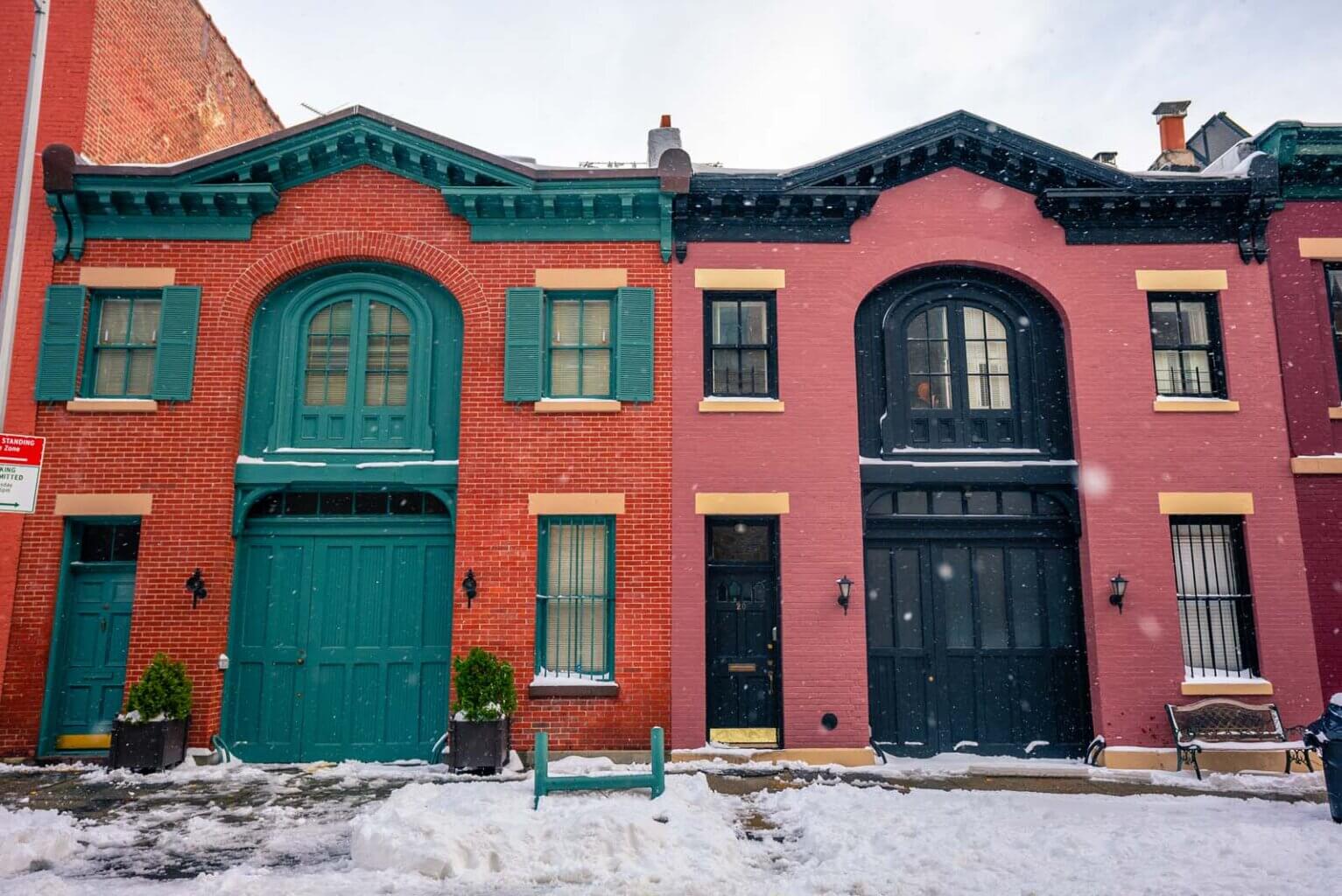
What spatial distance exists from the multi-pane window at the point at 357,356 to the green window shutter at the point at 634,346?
2962 mm

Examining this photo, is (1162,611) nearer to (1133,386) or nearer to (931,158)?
(1133,386)

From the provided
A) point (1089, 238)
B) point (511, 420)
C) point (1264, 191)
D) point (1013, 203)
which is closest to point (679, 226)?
point (511, 420)

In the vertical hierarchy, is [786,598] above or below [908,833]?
above

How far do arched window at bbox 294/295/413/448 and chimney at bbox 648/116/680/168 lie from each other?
14.8 ft

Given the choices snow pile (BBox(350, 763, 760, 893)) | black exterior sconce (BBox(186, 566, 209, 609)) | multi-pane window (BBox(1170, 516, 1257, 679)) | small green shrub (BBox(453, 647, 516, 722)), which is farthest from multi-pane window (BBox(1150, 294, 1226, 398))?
black exterior sconce (BBox(186, 566, 209, 609))

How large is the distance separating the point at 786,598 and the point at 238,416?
773 cm

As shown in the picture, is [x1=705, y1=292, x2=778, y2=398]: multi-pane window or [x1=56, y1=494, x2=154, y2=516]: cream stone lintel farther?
[x1=705, y1=292, x2=778, y2=398]: multi-pane window

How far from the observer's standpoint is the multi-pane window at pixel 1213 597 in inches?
436

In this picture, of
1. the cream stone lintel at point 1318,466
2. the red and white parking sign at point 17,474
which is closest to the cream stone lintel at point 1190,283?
→ the cream stone lintel at point 1318,466

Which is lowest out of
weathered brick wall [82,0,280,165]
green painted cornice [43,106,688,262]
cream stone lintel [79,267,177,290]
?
cream stone lintel [79,267,177,290]

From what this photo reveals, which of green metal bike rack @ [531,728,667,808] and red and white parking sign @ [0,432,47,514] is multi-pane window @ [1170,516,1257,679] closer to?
green metal bike rack @ [531,728,667,808]

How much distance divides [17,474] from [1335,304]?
639 inches

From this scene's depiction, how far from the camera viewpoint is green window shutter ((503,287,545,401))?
1128 cm

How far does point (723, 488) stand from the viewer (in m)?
11.2
